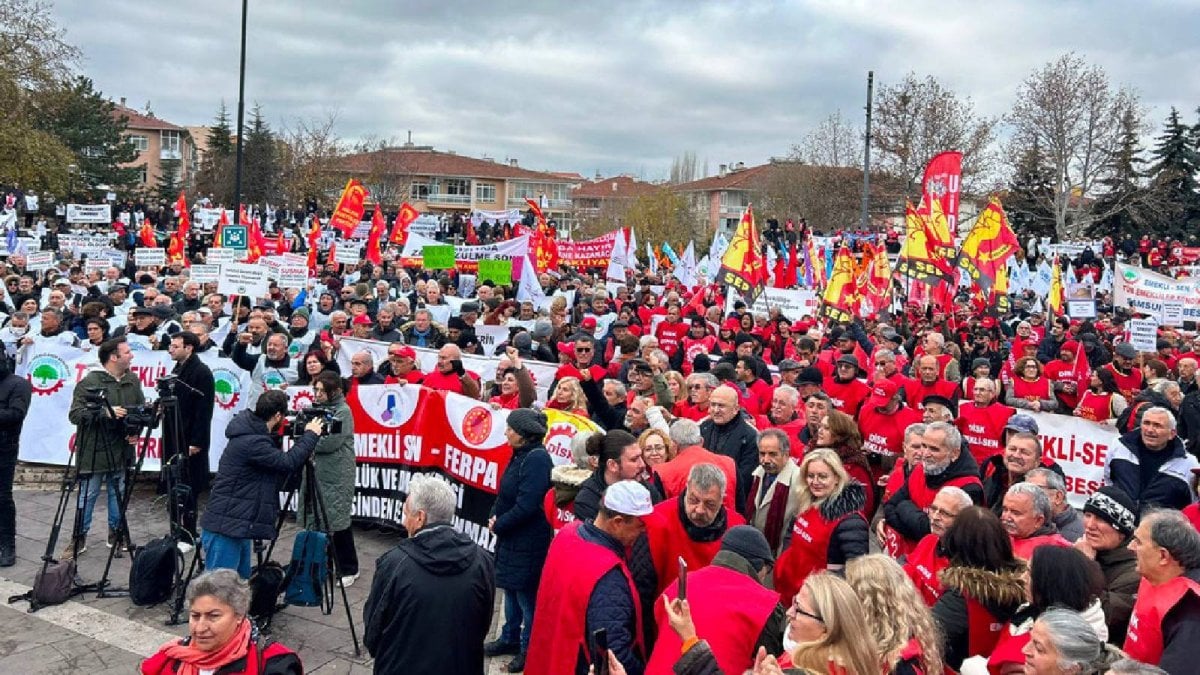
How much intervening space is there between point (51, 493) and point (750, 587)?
9146 mm

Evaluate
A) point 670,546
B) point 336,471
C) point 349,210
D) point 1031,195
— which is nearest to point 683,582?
point 670,546

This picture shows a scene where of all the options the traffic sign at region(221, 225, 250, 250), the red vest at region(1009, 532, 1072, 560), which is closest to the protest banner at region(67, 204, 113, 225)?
the traffic sign at region(221, 225, 250, 250)

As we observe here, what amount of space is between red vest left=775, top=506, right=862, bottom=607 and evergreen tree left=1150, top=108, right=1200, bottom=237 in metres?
49.0

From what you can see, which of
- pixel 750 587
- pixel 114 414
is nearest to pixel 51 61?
A: pixel 114 414

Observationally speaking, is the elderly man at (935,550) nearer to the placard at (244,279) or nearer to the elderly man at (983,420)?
the elderly man at (983,420)

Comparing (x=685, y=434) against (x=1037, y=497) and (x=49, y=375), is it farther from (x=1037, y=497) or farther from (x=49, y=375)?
(x=49, y=375)

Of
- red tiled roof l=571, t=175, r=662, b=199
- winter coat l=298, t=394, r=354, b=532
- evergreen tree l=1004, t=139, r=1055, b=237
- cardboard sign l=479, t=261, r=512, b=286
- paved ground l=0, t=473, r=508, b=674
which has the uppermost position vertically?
red tiled roof l=571, t=175, r=662, b=199

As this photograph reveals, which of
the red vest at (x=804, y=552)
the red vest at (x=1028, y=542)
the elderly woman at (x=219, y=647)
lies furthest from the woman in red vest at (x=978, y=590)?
the elderly woman at (x=219, y=647)

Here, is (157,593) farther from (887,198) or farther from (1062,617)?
(887,198)

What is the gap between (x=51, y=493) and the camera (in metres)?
9.93

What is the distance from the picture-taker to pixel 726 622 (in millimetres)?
3430

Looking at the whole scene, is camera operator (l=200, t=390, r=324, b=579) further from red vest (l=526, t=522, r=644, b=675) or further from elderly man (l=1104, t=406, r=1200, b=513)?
elderly man (l=1104, t=406, r=1200, b=513)

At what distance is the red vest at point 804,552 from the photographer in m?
4.86

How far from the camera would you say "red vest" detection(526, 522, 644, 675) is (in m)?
3.97
